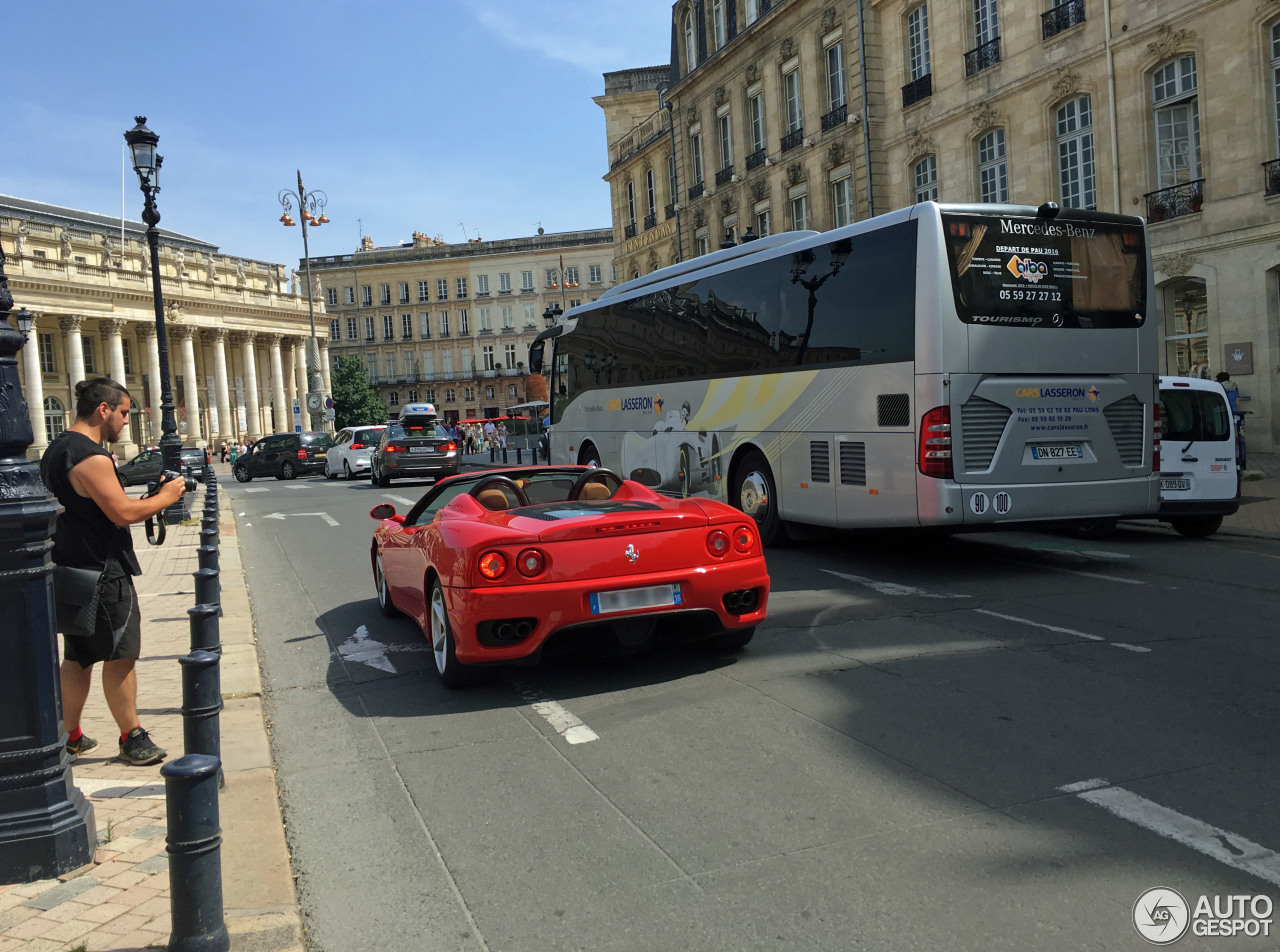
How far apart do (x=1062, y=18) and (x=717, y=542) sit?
21.8 meters

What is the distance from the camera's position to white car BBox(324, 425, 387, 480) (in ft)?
114

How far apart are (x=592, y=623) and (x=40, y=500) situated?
9.67ft

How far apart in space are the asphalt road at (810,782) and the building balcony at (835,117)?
25.2 metres

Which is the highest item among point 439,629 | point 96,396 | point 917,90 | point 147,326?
point 147,326

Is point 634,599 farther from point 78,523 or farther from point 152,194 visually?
point 152,194

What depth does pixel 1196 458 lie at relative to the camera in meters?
12.3

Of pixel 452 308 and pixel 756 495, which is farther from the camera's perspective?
pixel 452 308

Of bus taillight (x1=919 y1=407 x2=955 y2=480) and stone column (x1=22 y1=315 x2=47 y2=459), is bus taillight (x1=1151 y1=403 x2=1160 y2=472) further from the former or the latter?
stone column (x1=22 y1=315 x2=47 y2=459)

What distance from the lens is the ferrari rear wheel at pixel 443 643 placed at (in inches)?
249

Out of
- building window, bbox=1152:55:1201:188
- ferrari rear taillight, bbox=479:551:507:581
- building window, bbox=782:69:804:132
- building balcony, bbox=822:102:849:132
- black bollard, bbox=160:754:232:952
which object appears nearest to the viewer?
black bollard, bbox=160:754:232:952

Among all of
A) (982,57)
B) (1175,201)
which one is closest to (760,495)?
(1175,201)

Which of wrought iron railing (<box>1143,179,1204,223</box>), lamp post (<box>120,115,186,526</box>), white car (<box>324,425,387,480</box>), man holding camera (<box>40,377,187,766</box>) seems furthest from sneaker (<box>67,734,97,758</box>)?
white car (<box>324,425,387,480</box>)

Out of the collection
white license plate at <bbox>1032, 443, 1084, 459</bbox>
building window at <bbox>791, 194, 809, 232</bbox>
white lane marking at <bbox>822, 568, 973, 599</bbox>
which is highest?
building window at <bbox>791, 194, 809, 232</bbox>

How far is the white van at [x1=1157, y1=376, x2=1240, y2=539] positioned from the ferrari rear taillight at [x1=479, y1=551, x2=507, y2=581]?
28.3 ft
